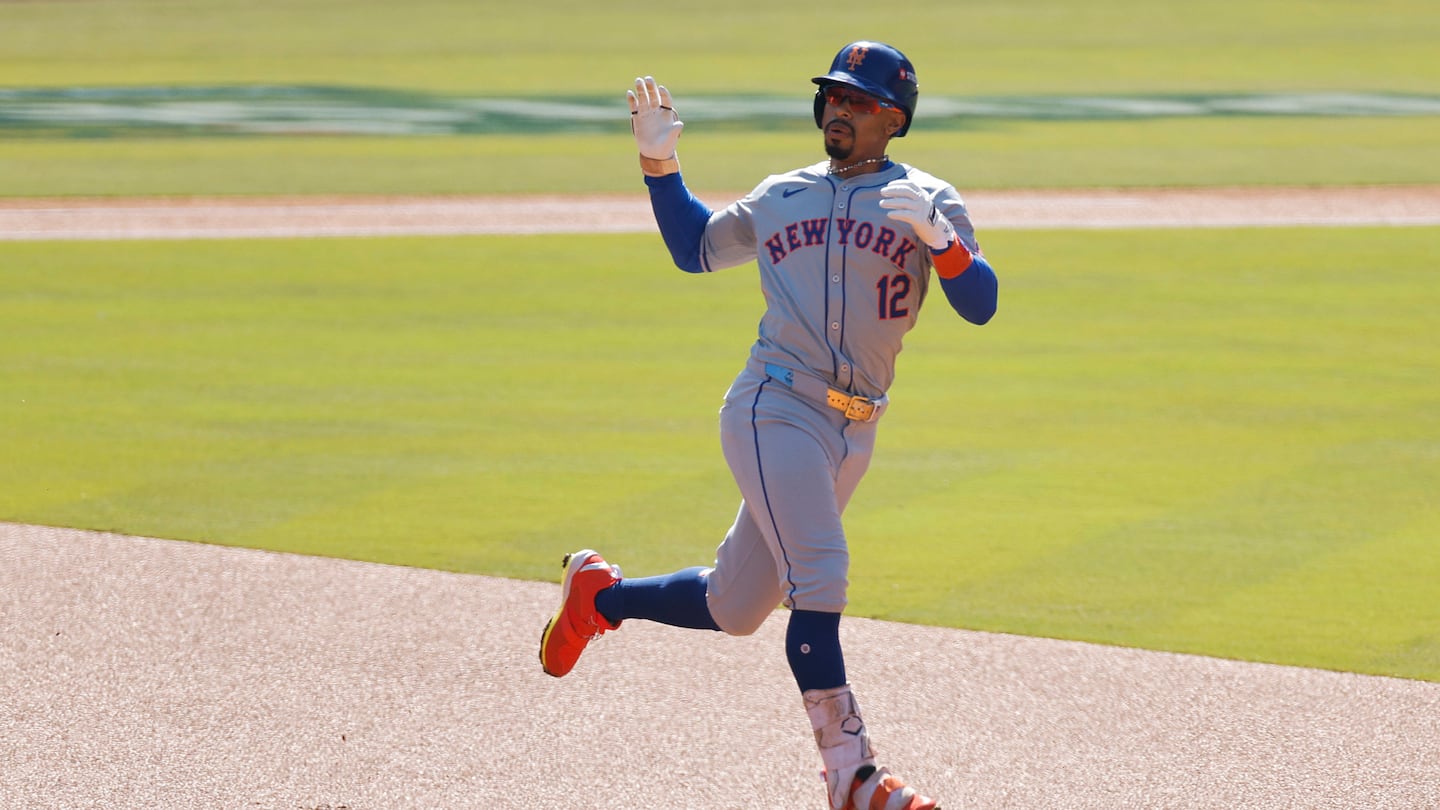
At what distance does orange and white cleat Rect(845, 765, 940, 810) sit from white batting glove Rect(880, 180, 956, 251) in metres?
1.39

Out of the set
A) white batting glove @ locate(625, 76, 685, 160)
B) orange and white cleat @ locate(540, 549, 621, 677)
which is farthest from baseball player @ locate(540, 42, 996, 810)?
orange and white cleat @ locate(540, 549, 621, 677)

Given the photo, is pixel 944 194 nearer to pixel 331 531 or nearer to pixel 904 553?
pixel 904 553

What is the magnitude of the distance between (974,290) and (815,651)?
42.5 inches

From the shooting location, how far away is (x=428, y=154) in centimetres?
2366

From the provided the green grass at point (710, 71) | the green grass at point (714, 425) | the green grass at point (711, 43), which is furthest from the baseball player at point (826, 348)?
the green grass at point (711, 43)

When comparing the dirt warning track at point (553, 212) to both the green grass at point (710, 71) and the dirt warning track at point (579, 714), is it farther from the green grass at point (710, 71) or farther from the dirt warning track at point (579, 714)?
the dirt warning track at point (579, 714)

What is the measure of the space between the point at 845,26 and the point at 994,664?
37.6 meters

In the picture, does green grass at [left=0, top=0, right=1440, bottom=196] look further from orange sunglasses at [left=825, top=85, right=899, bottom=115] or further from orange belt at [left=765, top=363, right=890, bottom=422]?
orange belt at [left=765, top=363, right=890, bottom=422]

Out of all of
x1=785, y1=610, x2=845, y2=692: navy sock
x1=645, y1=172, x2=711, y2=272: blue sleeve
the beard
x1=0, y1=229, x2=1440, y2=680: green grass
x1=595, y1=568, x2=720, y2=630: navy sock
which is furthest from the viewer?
x1=0, y1=229, x2=1440, y2=680: green grass

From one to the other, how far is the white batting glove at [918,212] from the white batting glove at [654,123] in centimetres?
93

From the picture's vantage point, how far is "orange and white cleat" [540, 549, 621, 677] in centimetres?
551

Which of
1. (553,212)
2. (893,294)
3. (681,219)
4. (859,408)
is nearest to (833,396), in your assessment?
(859,408)

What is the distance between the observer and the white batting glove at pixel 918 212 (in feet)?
15.2

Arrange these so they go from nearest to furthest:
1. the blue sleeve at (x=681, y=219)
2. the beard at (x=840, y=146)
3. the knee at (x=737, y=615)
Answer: the beard at (x=840, y=146) → the knee at (x=737, y=615) → the blue sleeve at (x=681, y=219)
